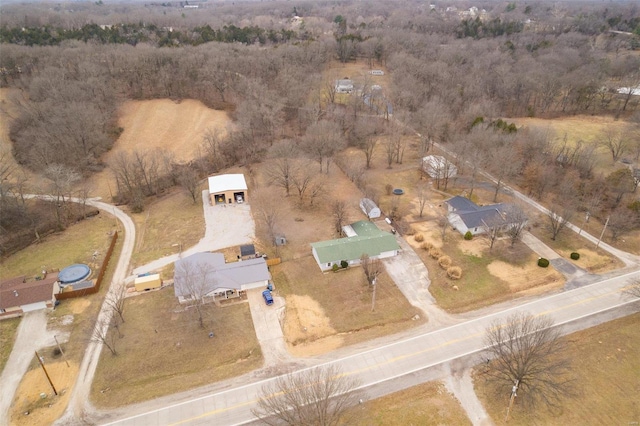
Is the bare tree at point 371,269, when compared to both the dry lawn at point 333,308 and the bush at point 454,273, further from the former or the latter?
the bush at point 454,273

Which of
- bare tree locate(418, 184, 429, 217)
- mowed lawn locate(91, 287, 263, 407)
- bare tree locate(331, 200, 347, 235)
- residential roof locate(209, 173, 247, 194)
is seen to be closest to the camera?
mowed lawn locate(91, 287, 263, 407)

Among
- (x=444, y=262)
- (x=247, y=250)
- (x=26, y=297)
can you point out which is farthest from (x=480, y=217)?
(x=26, y=297)

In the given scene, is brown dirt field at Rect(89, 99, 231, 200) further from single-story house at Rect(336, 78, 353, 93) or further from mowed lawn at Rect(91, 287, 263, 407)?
mowed lawn at Rect(91, 287, 263, 407)

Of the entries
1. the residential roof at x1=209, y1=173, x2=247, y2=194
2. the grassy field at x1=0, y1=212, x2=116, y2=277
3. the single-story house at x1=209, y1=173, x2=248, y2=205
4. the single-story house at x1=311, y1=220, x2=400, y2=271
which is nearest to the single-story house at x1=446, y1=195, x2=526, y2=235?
the single-story house at x1=311, y1=220, x2=400, y2=271

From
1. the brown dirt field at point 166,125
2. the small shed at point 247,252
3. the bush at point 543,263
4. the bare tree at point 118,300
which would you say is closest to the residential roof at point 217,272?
the small shed at point 247,252

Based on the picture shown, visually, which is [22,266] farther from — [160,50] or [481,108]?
[481,108]

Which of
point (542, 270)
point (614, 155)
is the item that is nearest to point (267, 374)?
point (542, 270)

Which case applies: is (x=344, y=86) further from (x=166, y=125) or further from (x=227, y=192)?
(x=227, y=192)
